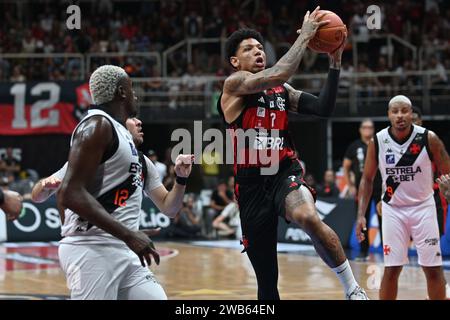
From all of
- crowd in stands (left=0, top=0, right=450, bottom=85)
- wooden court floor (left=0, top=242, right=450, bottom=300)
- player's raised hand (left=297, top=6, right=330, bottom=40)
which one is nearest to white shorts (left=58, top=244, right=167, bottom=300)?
player's raised hand (left=297, top=6, right=330, bottom=40)

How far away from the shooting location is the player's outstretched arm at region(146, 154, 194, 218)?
19.5 ft

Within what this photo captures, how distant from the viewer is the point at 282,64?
675 centimetres

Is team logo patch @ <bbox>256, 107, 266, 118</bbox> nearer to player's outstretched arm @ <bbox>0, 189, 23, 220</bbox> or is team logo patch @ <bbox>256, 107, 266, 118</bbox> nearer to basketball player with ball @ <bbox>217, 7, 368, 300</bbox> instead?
basketball player with ball @ <bbox>217, 7, 368, 300</bbox>

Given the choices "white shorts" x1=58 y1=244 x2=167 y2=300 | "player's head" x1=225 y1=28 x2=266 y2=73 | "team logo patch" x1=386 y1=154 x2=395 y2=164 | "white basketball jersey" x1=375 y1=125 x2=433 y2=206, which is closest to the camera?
"white shorts" x1=58 y1=244 x2=167 y2=300

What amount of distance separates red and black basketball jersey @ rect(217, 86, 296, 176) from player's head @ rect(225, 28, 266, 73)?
0.82ft

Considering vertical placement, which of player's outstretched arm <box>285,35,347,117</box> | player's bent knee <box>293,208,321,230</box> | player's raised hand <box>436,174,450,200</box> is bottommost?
player's bent knee <box>293,208,321,230</box>

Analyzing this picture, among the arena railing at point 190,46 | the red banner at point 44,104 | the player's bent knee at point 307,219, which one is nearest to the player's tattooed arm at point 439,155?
the player's bent knee at point 307,219

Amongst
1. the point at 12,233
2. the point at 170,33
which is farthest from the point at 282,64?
the point at 170,33

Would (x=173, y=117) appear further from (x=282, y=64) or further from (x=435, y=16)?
(x=282, y=64)

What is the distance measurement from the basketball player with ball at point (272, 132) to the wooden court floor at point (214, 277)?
317 centimetres

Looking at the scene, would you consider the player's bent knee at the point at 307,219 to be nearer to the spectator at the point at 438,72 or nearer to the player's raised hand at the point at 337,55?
the player's raised hand at the point at 337,55

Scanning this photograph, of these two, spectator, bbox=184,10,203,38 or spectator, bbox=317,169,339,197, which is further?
spectator, bbox=184,10,203,38

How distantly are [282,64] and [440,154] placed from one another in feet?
8.51

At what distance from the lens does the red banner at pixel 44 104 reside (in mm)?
20719
